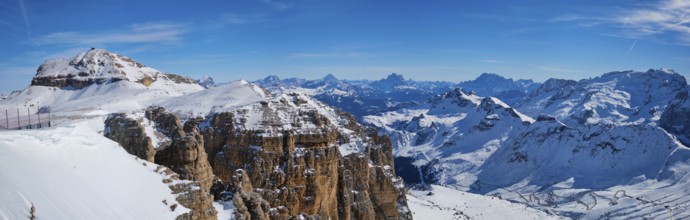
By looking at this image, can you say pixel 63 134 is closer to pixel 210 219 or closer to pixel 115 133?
pixel 210 219

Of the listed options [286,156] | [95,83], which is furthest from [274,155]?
[95,83]

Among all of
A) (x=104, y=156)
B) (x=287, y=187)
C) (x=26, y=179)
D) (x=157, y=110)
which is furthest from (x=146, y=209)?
(x=287, y=187)

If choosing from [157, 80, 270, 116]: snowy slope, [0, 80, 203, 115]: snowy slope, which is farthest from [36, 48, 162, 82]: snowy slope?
[157, 80, 270, 116]: snowy slope

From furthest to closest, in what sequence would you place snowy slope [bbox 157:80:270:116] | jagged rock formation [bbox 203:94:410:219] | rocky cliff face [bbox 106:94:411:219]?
snowy slope [bbox 157:80:270:116]
jagged rock formation [bbox 203:94:410:219]
rocky cliff face [bbox 106:94:411:219]

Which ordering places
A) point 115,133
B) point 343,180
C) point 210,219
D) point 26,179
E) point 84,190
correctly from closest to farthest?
point 26,179
point 84,190
point 210,219
point 115,133
point 343,180

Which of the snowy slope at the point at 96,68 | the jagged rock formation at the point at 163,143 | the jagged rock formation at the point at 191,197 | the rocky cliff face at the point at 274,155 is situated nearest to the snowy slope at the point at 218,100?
the rocky cliff face at the point at 274,155

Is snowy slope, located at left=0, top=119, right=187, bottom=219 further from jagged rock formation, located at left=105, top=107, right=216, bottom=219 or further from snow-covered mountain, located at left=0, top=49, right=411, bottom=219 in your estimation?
jagged rock formation, located at left=105, top=107, right=216, bottom=219

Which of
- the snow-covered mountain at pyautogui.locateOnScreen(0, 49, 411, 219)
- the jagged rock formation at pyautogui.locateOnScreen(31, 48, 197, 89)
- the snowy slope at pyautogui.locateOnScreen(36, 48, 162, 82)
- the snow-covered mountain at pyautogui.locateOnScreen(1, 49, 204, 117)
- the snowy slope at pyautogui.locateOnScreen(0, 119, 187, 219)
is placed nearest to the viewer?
the snowy slope at pyautogui.locateOnScreen(0, 119, 187, 219)
